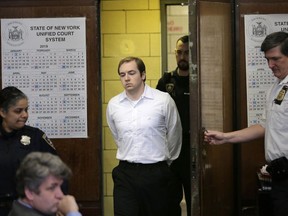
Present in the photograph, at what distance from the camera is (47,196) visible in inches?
107

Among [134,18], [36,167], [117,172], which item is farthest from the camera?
[134,18]

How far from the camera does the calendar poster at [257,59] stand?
4816 millimetres

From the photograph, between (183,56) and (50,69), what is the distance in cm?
115

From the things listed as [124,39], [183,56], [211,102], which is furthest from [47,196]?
[124,39]

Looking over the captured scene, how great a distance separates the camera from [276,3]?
4.81 m

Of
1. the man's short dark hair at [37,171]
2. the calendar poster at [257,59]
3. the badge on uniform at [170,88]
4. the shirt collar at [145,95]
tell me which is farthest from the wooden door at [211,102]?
the man's short dark hair at [37,171]

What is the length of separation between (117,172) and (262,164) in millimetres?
1170

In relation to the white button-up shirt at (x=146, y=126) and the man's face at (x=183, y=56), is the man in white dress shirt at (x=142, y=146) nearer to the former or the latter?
the white button-up shirt at (x=146, y=126)

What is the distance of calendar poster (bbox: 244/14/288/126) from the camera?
482cm

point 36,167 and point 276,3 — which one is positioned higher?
point 276,3

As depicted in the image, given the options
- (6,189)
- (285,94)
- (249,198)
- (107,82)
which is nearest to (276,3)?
(285,94)

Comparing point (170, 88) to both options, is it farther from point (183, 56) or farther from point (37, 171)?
point (37, 171)

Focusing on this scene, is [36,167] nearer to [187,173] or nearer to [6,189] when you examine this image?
[6,189]

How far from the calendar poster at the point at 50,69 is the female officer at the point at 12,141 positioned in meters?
0.88
